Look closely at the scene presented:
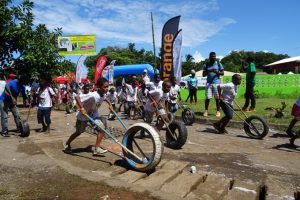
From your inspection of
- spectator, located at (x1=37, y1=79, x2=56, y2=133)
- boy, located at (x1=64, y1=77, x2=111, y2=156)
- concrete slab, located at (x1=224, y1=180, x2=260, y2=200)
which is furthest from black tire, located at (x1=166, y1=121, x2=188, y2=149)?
spectator, located at (x1=37, y1=79, x2=56, y2=133)

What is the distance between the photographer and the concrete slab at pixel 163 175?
18.2ft

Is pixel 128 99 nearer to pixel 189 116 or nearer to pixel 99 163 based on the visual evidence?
pixel 189 116

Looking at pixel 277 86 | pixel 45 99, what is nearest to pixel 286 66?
pixel 277 86

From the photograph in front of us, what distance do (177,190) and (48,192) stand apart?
1796 mm

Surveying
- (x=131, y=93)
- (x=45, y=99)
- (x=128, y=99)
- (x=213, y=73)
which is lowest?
(x=128, y=99)

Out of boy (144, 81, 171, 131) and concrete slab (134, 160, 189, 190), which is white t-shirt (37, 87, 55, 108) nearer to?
boy (144, 81, 171, 131)

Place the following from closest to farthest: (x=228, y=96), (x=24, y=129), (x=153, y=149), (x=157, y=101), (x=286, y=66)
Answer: (x=153, y=149) < (x=157, y=101) < (x=24, y=129) < (x=228, y=96) < (x=286, y=66)

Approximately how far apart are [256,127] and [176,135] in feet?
9.53

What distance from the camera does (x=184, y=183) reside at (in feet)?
18.5

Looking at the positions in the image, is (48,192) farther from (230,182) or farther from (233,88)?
(233,88)

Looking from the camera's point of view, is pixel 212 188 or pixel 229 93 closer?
pixel 212 188

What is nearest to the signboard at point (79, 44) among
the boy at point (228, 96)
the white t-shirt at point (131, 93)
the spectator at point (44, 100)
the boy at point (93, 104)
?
the white t-shirt at point (131, 93)

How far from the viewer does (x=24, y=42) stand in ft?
A: 48.2

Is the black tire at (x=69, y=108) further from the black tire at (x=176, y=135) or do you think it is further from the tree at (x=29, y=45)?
the black tire at (x=176, y=135)
